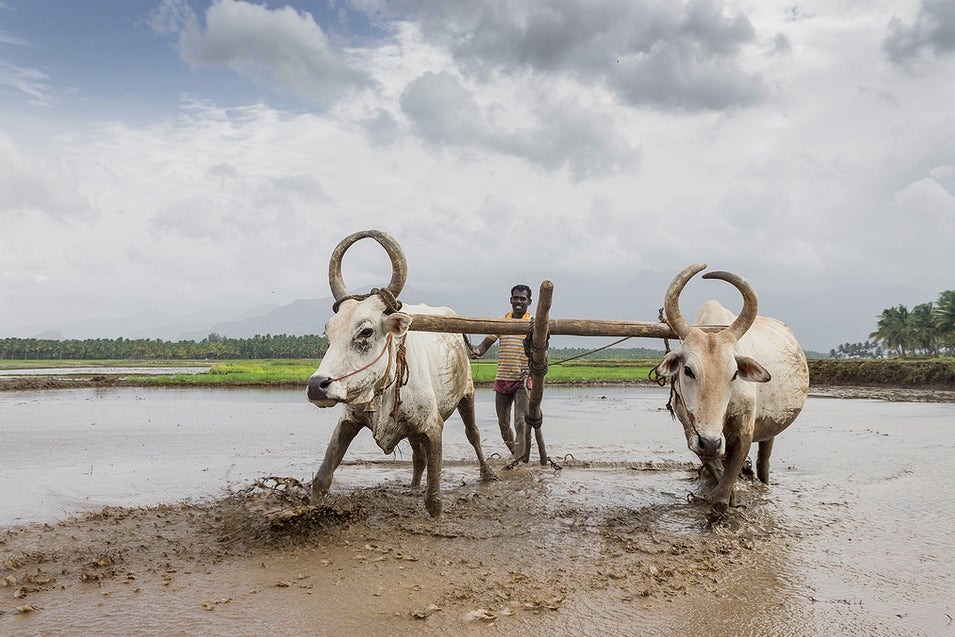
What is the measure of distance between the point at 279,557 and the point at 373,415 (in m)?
1.29

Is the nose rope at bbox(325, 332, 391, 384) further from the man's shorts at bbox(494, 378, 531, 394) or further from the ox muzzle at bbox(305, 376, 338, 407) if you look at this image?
the man's shorts at bbox(494, 378, 531, 394)

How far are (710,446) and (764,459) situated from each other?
3.17 m

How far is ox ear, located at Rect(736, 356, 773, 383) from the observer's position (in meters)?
5.46

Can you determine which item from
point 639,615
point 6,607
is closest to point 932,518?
point 639,615

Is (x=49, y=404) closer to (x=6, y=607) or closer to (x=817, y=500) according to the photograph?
(x=6, y=607)

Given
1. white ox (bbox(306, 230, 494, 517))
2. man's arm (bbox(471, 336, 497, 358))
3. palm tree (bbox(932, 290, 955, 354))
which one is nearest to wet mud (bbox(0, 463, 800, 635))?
white ox (bbox(306, 230, 494, 517))

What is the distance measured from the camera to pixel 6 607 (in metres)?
4.02

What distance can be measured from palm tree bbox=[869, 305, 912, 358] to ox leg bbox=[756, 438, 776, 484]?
69540mm

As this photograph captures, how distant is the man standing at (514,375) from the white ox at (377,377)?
2.25m

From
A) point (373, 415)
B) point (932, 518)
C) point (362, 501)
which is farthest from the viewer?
point (362, 501)

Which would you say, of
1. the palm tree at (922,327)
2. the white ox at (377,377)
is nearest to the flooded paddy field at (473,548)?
the white ox at (377,377)

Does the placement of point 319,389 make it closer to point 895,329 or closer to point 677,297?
point 677,297

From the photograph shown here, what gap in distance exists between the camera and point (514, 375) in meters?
8.75

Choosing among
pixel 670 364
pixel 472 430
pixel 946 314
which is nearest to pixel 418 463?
pixel 472 430
